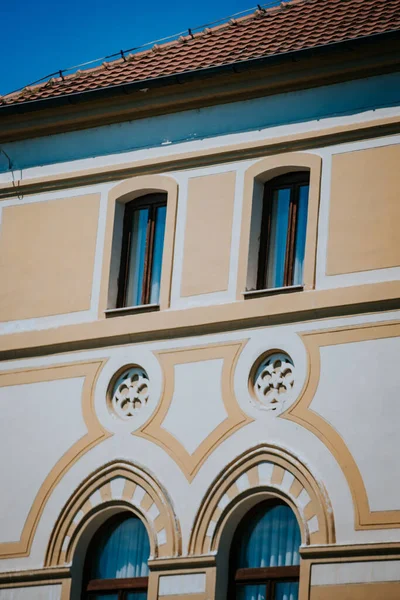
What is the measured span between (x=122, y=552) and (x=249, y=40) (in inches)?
316

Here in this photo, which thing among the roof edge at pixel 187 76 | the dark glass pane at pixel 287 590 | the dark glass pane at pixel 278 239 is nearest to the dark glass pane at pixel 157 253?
the dark glass pane at pixel 278 239

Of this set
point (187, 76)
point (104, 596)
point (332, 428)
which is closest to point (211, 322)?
point (332, 428)

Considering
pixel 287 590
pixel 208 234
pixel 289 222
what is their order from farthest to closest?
pixel 208 234 < pixel 289 222 < pixel 287 590

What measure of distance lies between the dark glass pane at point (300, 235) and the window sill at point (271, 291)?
0.67 ft

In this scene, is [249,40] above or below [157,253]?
above

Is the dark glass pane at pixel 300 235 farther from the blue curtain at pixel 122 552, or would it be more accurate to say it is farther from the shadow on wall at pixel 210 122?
the blue curtain at pixel 122 552

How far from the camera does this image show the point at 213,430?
25.6 metres

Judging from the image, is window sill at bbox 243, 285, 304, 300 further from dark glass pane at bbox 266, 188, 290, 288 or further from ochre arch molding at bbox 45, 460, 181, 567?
ochre arch molding at bbox 45, 460, 181, 567

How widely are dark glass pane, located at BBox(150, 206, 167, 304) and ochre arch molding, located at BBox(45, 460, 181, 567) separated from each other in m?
2.65

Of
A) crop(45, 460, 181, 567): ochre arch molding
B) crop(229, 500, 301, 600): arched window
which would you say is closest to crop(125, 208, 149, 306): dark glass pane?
crop(45, 460, 181, 567): ochre arch molding

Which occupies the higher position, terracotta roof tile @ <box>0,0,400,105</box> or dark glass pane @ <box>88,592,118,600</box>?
terracotta roof tile @ <box>0,0,400,105</box>

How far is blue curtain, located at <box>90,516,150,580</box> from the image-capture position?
25.8 meters

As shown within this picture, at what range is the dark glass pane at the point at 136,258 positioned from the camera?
90.1 ft

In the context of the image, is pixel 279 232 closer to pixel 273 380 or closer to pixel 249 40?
pixel 273 380
